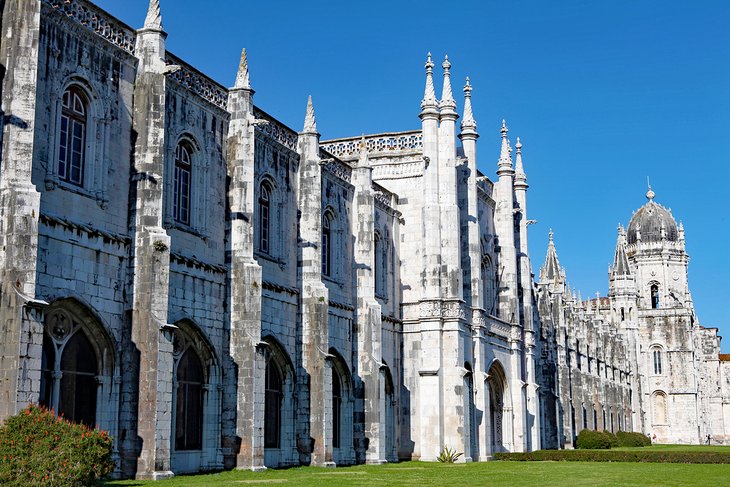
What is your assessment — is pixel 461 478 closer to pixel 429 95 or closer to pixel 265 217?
pixel 265 217

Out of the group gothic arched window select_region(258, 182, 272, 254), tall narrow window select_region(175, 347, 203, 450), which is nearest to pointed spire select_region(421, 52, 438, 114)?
gothic arched window select_region(258, 182, 272, 254)

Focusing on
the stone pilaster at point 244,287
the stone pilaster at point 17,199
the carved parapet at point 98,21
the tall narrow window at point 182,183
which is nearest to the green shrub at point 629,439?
the stone pilaster at point 244,287

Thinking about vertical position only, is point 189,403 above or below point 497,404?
below

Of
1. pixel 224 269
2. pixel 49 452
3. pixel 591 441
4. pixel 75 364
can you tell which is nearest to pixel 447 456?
pixel 224 269

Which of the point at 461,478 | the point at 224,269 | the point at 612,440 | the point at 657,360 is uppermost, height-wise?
the point at 657,360

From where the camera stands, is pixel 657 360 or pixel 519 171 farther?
pixel 657 360

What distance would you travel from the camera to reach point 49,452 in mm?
16312

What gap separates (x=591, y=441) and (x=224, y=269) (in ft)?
146

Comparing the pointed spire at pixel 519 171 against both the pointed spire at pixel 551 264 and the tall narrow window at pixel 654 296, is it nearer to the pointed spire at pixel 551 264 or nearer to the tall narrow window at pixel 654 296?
the pointed spire at pixel 551 264

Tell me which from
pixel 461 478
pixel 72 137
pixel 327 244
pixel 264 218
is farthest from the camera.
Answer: pixel 327 244

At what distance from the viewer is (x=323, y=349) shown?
104 feet

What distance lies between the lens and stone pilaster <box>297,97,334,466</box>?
31172mm

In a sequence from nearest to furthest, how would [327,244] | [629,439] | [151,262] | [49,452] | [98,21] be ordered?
1. [49,452]
2. [151,262]
3. [98,21]
4. [327,244]
5. [629,439]

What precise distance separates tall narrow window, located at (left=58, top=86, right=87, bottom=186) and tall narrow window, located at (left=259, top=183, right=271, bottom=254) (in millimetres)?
8918
